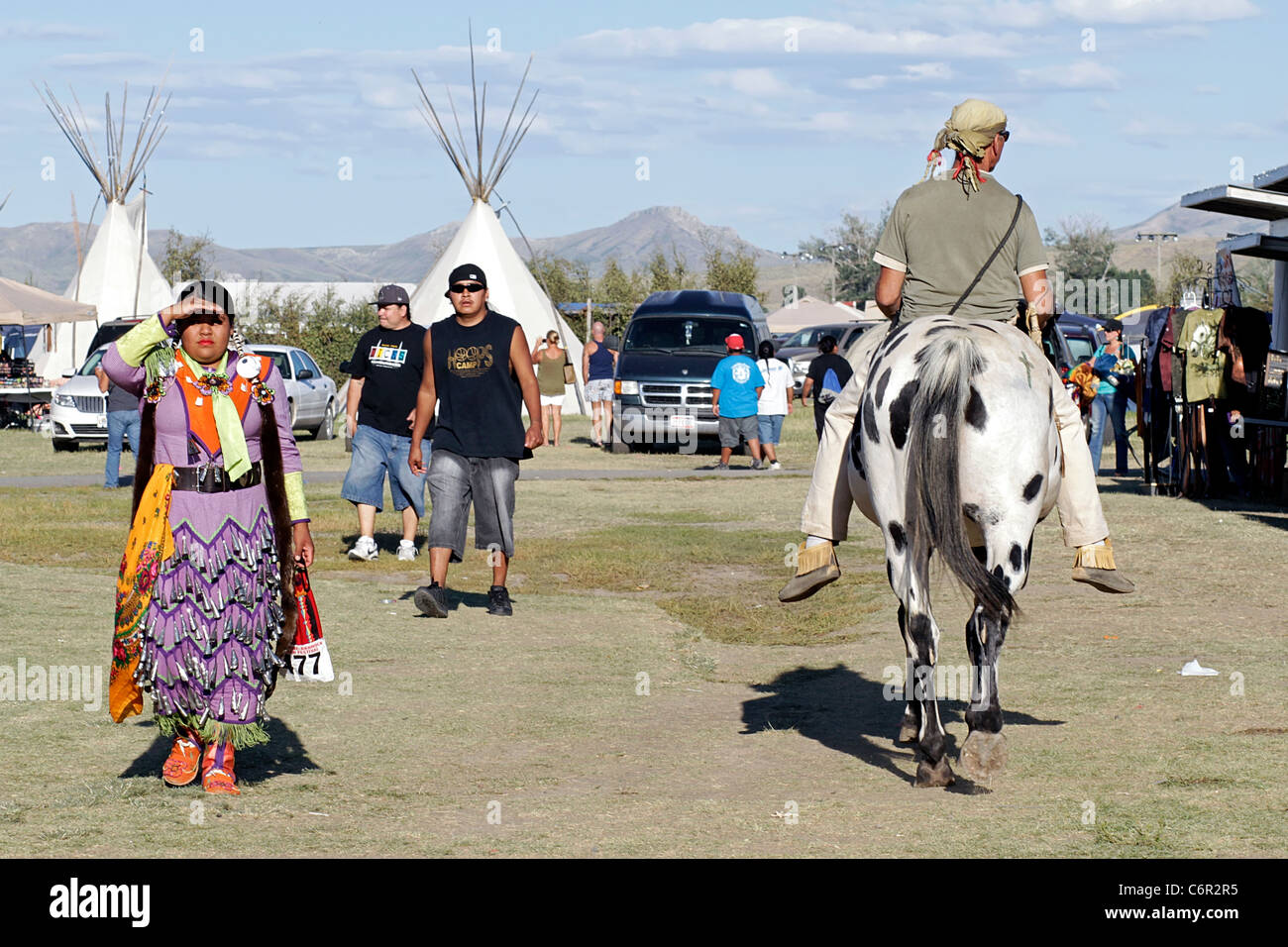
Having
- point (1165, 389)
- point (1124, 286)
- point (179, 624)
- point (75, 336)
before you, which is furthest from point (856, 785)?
point (1124, 286)

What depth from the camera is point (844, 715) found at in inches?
324

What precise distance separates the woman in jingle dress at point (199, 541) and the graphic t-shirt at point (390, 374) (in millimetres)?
7132

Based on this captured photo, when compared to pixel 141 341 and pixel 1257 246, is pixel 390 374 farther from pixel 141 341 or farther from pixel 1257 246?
pixel 1257 246

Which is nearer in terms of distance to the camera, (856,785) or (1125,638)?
(856,785)

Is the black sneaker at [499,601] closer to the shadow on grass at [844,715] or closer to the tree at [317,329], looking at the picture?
the shadow on grass at [844,715]

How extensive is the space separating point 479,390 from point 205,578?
4.97 metres

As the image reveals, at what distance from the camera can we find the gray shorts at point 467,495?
36.4 ft

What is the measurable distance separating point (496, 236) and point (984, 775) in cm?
3315

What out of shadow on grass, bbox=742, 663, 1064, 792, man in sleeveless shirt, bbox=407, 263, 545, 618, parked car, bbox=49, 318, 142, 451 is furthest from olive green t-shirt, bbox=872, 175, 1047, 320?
parked car, bbox=49, 318, 142, 451

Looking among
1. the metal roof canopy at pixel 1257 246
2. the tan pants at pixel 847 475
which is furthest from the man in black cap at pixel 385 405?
the metal roof canopy at pixel 1257 246

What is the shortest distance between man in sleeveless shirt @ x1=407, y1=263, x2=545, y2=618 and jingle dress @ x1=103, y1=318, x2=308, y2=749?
4.59 m

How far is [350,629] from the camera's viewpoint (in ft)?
35.1

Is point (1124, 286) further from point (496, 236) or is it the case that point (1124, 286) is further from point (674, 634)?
point (674, 634)

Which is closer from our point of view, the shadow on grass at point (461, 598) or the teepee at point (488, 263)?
the shadow on grass at point (461, 598)
